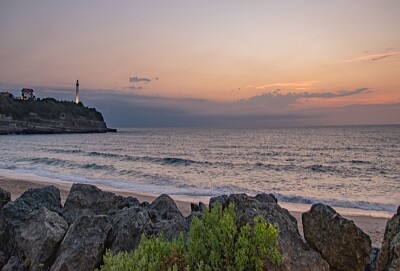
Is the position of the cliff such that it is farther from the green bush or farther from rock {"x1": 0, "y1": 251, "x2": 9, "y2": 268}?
the green bush

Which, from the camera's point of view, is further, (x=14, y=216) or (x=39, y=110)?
(x=39, y=110)

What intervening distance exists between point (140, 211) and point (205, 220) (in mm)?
2842

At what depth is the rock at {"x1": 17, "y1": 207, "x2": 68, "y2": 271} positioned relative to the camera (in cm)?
650

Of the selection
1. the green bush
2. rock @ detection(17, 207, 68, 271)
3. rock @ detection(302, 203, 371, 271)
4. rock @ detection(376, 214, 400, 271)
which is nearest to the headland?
rock @ detection(17, 207, 68, 271)

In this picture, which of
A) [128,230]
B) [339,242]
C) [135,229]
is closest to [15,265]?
[128,230]

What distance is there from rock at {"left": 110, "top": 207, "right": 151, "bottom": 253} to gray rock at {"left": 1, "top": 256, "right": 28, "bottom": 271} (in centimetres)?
170

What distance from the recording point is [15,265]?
677 cm

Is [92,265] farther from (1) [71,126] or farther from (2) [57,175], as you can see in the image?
(1) [71,126]

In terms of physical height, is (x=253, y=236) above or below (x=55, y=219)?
above

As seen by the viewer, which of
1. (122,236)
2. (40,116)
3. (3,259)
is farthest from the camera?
(40,116)

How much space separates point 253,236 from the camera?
420 cm

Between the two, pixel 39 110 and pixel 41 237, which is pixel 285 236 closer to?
pixel 41 237

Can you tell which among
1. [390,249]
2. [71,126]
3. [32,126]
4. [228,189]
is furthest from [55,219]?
[71,126]

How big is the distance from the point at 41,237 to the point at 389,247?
551cm
